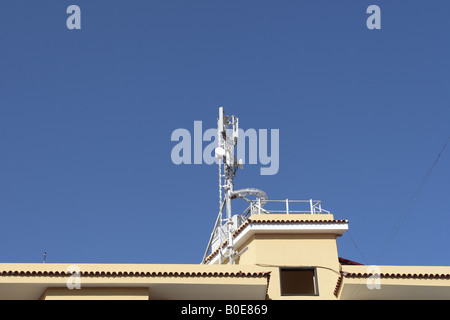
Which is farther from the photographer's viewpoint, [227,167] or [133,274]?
[227,167]

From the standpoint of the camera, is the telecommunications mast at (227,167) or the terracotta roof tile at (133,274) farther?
the telecommunications mast at (227,167)

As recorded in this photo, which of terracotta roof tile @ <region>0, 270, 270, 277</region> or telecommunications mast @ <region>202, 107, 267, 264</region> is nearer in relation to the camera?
terracotta roof tile @ <region>0, 270, 270, 277</region>

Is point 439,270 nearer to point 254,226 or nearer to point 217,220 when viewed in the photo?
point 254,226

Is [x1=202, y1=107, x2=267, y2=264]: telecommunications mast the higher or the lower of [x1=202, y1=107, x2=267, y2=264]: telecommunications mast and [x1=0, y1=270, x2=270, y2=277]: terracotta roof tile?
the higher

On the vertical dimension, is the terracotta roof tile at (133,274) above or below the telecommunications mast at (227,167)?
below
